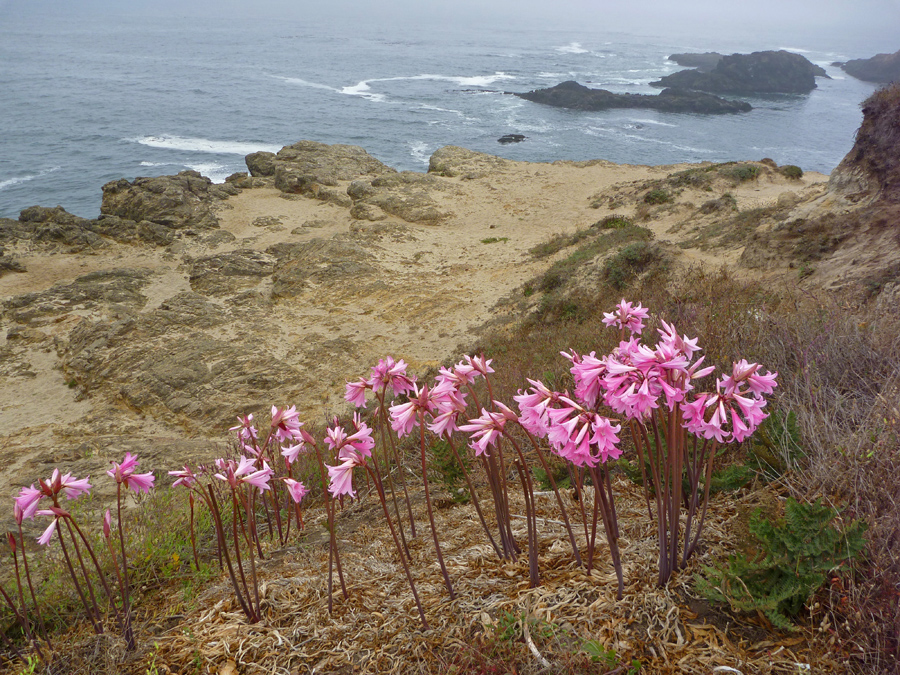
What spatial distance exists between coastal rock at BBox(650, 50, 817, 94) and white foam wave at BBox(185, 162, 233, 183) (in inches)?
2404

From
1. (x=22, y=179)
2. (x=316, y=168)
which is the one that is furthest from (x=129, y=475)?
(x=22, y=179)

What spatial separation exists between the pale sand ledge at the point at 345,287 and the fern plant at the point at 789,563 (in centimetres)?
667

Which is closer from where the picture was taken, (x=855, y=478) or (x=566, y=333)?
(x=855, y=478)

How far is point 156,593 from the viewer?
3111 mm

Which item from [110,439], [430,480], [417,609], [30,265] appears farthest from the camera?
[30,265]

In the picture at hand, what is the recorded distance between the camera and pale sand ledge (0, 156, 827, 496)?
1051cm

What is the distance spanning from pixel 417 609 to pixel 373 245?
58.2 ft

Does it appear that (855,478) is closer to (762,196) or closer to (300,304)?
(300,304)

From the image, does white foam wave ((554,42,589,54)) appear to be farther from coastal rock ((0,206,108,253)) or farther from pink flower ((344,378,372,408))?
pink flower ((344,378,372,408))

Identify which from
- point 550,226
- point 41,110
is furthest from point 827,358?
point 41,110

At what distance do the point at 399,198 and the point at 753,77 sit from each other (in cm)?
7579

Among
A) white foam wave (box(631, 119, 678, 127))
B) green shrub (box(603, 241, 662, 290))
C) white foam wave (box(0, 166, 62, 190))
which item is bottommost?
green shrub (box(603, 241, 662, 290))

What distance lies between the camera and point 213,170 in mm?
37438

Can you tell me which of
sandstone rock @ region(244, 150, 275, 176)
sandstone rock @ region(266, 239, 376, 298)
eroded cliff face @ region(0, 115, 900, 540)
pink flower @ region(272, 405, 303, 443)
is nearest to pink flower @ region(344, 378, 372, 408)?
pink flower @ region(272, 405, 303, 443)
